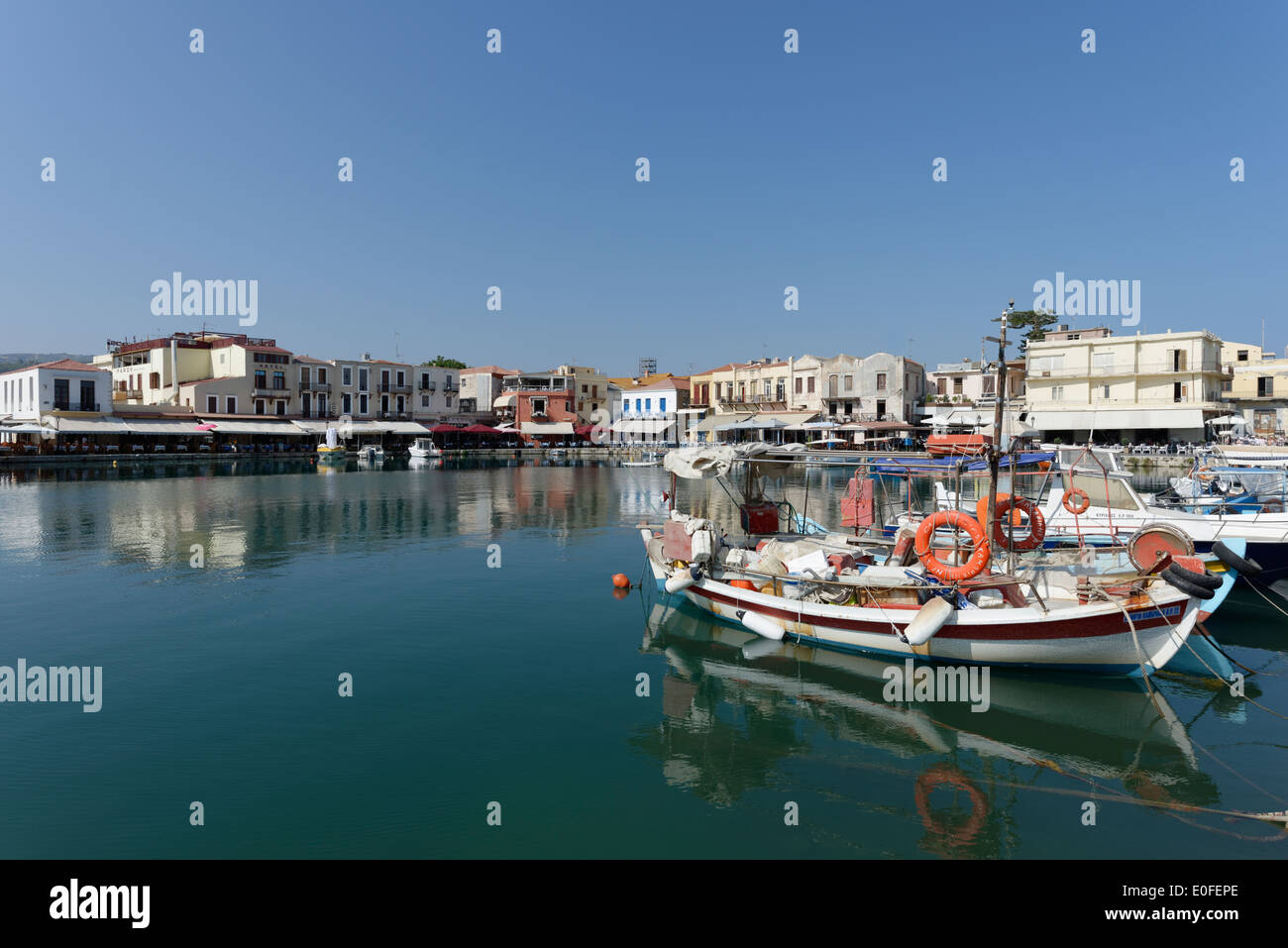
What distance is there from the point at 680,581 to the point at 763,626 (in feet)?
7.14

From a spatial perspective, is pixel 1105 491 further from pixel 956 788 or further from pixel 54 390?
pixel 54 390

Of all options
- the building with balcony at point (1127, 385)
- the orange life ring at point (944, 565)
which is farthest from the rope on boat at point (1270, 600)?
the building with balcony at point (1127, 385)

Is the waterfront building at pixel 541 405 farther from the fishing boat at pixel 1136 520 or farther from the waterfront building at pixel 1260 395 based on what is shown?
the fishing boat at pixel 1136 520

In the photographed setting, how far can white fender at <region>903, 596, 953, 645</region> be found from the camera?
38.2ft

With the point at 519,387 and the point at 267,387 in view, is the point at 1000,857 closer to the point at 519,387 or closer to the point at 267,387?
the point at 267,387

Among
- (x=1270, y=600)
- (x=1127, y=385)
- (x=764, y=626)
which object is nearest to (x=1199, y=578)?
(x=764, y=626)

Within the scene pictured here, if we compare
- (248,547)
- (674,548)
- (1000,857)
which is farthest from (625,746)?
(248,547)

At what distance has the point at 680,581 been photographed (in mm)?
15492

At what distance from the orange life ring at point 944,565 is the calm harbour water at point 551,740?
180 cm

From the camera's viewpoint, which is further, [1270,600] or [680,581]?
[1270,600]

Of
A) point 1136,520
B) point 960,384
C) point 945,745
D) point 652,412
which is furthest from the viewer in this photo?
point 652,412

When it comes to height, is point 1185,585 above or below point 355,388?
below

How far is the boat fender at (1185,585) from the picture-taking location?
35.0 feet

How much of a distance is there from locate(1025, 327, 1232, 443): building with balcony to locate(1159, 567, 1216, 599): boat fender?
153 ft
